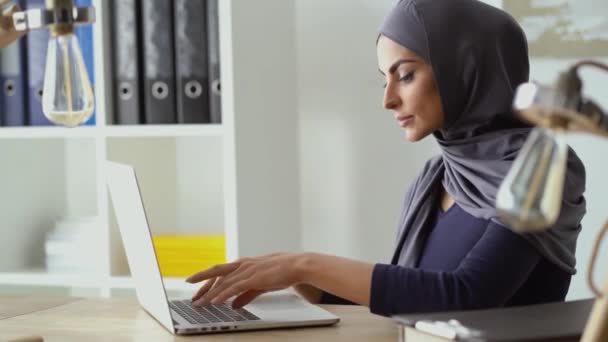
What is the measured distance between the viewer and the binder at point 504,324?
1.16 metres

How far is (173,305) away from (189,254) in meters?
1.10

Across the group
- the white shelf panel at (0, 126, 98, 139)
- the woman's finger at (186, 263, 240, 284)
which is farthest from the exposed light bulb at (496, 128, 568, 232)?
the white shelf panel at (0, 126, 98, 139)

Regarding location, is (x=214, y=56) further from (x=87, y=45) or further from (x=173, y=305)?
(x=173, y=305)

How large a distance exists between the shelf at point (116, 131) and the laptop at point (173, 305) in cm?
86

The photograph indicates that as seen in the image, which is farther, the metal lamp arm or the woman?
the woman

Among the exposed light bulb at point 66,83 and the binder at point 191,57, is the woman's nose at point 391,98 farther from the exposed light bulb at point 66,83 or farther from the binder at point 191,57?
the binder at point 191,57

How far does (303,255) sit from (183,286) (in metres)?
1.08

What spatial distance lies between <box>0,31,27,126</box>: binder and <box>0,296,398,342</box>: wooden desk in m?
1.08

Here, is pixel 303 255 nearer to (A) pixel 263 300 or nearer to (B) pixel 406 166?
(A) pixel 263 300

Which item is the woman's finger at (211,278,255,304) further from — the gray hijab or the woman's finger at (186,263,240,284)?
the gray hijab

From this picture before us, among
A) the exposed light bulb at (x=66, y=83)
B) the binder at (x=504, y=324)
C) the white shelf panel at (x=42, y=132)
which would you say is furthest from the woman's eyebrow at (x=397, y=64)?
the white shelf panel at (x=42, y=132)

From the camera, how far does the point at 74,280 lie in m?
2.89

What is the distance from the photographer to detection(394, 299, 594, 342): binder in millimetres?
1159

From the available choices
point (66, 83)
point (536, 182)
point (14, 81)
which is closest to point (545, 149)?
point (536, 182)
